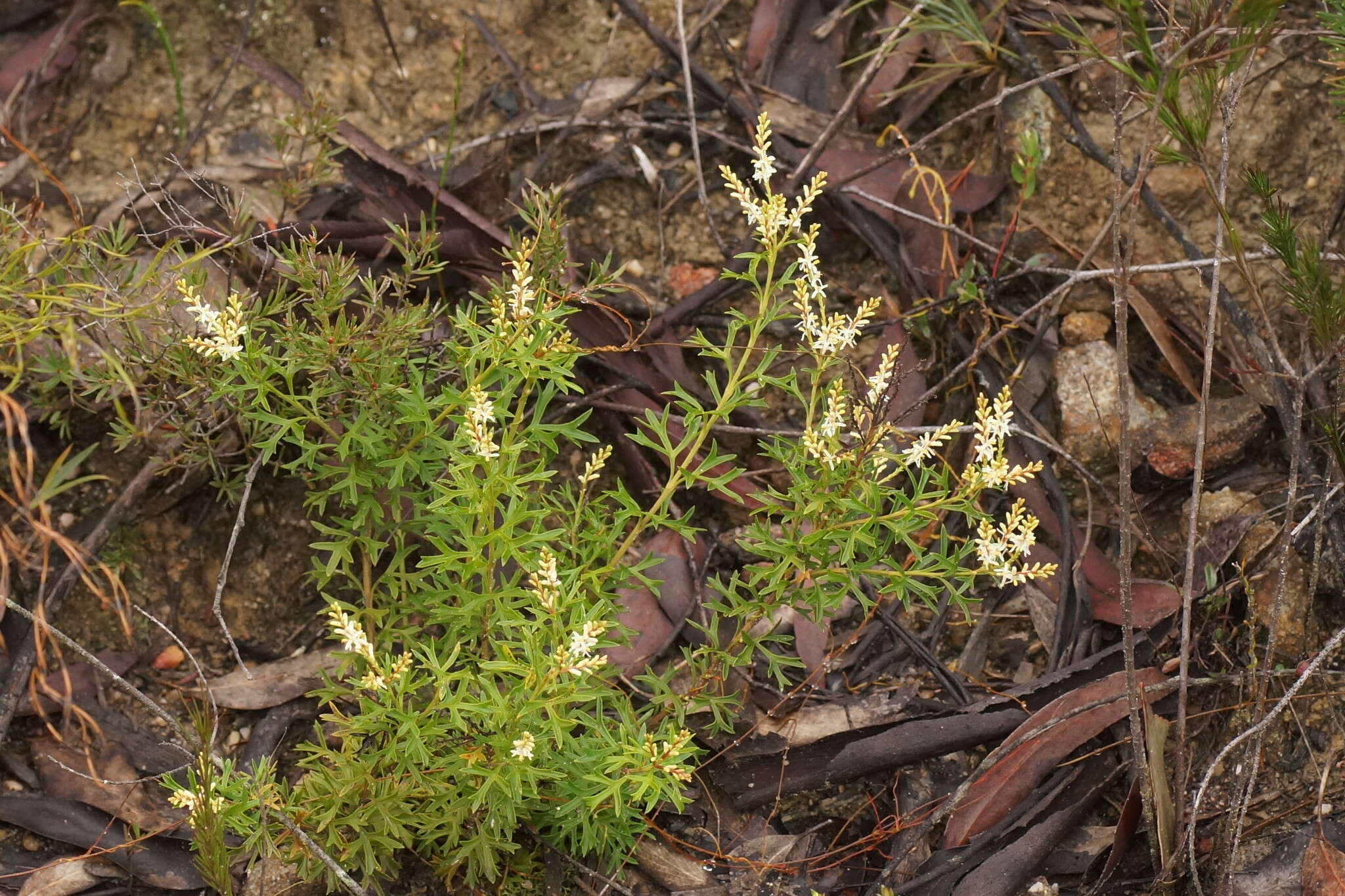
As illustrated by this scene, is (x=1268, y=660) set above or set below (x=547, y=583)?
below

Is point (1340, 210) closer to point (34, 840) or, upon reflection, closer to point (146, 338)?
point (146, 338)

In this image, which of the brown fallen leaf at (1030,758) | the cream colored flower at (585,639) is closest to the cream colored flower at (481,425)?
the cream colored flower at (585,639)

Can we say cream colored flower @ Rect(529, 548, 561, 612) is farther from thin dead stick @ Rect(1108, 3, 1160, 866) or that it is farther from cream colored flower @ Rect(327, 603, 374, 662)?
thin dead stick @ Rect(1108, 3, 1160, 866)

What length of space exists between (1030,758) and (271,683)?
203 cm

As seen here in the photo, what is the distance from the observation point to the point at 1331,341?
2.68 m

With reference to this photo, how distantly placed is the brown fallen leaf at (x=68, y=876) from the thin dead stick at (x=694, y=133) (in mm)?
2364

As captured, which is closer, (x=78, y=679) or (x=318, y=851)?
(x=318, y=851)

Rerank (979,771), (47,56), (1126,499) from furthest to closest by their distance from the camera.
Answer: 1. (47,56)
2. (979,771)
3. (1126,499)

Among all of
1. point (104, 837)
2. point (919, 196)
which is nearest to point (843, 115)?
point (919, 196)

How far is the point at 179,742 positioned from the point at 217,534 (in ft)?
2.10

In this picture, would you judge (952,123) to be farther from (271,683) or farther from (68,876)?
(68,876)

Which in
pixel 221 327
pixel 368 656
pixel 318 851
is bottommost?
pixel 318 851

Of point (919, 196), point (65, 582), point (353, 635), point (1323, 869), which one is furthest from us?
point (919, 196)

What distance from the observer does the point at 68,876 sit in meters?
2.84
